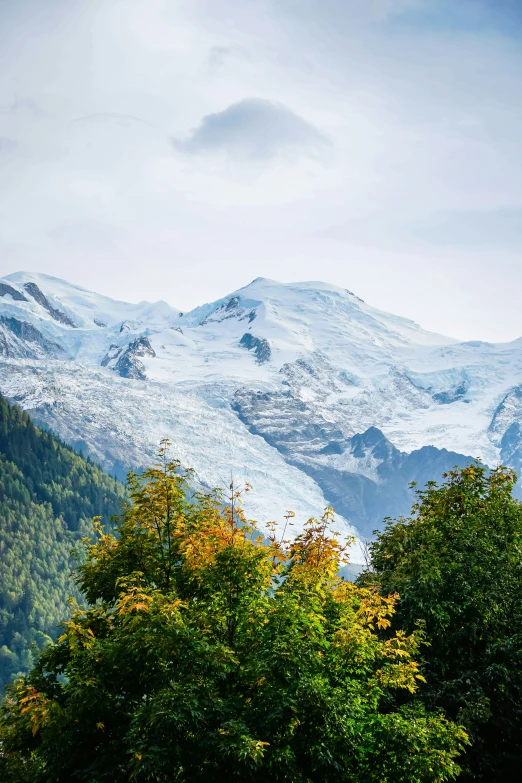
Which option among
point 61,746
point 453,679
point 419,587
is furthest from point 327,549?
point 61,746

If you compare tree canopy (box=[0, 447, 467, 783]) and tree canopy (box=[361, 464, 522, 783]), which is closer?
tree canopy (box=[0, 447, 467, 783])

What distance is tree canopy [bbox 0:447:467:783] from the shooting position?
1533 cm

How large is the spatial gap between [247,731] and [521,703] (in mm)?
10360

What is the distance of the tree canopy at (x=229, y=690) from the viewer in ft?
50.3

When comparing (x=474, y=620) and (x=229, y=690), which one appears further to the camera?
(x=474, y=620)

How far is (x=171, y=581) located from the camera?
2109 cm

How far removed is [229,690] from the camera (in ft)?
56.1

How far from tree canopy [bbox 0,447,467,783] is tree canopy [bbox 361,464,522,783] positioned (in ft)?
8.00

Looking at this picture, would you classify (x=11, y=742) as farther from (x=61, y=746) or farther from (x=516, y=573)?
(x=516, y=573)

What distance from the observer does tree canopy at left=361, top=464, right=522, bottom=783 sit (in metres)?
20.1

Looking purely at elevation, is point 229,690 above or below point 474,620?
below

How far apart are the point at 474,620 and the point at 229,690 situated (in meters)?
9.76

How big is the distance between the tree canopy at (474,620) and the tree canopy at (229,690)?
2.44 meters

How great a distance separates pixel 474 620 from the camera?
2286 cm
